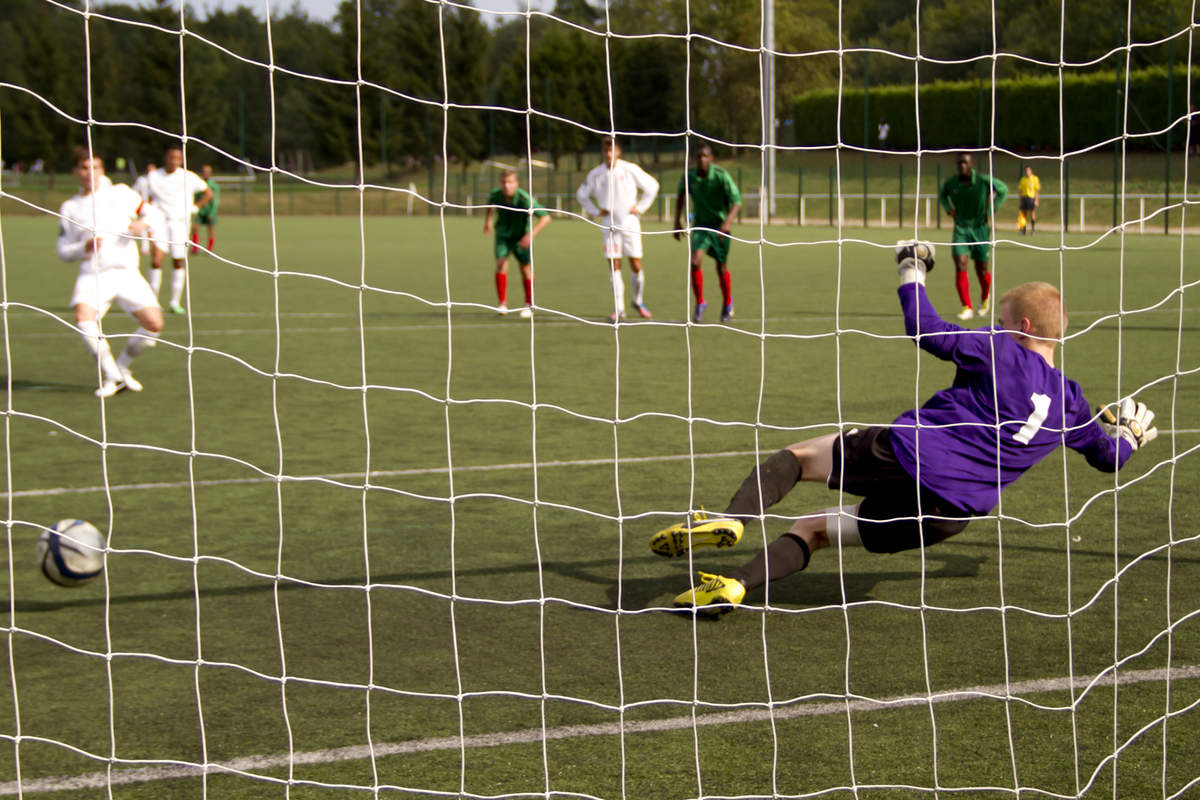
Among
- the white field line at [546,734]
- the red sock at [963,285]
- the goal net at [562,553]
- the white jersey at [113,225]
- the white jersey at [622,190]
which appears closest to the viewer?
the white field line at [546,734]

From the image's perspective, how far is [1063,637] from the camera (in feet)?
13.8

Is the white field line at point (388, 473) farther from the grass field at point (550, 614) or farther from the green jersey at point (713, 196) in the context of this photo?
the green jersey at point (713, 196)

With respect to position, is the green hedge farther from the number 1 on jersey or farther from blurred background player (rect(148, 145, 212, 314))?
the number 1 on jersey

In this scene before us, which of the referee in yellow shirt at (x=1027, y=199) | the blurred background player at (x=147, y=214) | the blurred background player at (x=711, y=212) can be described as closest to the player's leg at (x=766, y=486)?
the blurred background player at (x=147, y=214)

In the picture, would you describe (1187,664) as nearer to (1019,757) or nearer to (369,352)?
(1019,757)

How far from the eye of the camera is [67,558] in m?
4.57

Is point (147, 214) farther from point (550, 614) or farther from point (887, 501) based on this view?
point (887, 501)

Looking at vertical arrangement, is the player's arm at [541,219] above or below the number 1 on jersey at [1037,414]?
above

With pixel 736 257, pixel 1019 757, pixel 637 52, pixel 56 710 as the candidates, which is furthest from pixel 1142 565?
pixel 637 52

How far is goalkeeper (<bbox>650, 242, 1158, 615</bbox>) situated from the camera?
13.2 ft

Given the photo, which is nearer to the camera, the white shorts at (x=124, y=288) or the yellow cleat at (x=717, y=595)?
the yellow cleat at (x=717, y=595)

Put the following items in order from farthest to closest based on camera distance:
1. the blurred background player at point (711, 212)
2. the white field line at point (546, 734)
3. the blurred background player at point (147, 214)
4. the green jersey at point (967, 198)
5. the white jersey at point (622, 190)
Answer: the green jersey at point (967, 198)
the white jersey at point (622, 190)
the blurred background player at point (711, 212)
the blurred background player at point (147, 214)
the white field line at point (546, 734)

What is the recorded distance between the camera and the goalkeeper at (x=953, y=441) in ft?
13.2

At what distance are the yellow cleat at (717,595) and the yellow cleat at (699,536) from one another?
0.37 feet
